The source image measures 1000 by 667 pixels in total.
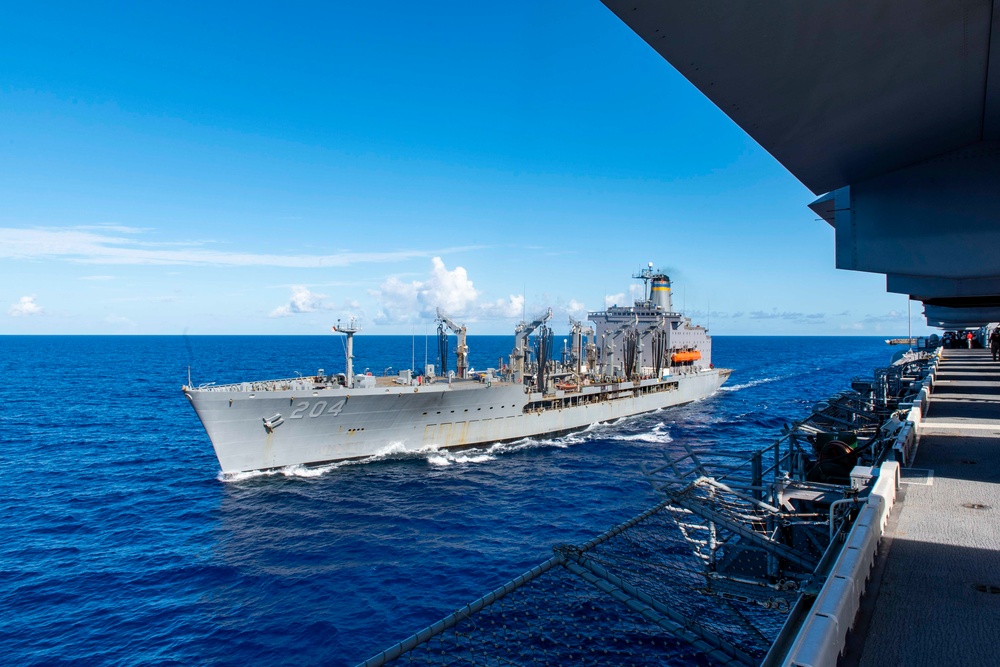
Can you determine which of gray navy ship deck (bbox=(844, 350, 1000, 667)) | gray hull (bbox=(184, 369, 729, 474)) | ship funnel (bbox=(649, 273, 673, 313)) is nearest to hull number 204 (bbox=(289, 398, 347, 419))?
gray hull (bbox=(184, 369, 729, 474))

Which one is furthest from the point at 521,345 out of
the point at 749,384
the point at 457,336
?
the point at 749,384

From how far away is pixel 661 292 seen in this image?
6034 cm

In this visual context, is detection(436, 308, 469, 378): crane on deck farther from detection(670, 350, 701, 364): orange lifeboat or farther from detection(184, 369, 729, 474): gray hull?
detection(670, 350, 701, 364): orange lifeboat

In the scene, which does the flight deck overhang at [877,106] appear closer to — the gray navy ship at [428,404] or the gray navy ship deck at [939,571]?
the gray navy ship deck at [939,571]

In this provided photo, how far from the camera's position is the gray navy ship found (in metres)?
26.0

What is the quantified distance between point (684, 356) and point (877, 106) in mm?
53789

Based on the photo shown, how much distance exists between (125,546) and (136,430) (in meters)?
22.6

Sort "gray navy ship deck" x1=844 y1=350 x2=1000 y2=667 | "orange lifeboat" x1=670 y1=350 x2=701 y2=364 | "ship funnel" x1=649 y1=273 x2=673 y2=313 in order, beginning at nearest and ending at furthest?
"gray navy ship deck" x1=844 y1=350 x2=1000 y2=667 < "orange lifeboat" x1=670 y1=350 x2=701 y2=364 < "ship funnel" x1=649 y1=273 x2=673 y2=313

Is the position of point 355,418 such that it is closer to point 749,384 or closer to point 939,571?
point 939,571

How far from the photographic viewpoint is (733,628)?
1285 cm

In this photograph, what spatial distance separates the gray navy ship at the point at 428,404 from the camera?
26000mm

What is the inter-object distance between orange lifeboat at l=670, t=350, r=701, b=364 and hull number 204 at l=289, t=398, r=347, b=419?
37.9 meters

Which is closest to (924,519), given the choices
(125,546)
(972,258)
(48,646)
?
(972,258)

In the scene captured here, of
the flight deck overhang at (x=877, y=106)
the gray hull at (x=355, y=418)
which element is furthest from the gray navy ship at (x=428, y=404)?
the flight deck overhang at (x=877, y=106)
